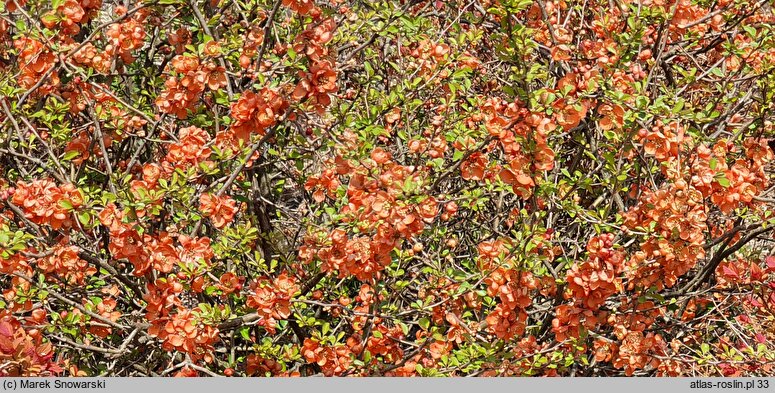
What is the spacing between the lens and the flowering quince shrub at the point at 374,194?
238 centimetres

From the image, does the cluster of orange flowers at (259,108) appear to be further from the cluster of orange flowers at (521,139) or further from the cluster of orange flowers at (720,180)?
the cluster of orange flowers at (720,180)

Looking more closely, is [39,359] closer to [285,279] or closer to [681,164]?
[285,279]

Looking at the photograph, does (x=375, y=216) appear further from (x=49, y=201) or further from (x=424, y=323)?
(x=49, y=201)

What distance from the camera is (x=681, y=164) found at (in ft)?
7.63

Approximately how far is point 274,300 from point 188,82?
2.31 ft

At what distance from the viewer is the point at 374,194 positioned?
7.88 feet

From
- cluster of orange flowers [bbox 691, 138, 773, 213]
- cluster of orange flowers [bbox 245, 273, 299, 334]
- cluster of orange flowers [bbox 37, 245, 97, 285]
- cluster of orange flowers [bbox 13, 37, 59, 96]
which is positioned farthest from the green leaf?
cluster of orange flowers [bbox 13, 37, 59, 96]

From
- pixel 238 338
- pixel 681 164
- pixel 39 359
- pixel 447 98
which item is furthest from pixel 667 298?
pixel 39 359

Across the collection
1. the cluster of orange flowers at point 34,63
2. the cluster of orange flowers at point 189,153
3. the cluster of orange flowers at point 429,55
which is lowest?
the cluster of orange flowers at point 189,153

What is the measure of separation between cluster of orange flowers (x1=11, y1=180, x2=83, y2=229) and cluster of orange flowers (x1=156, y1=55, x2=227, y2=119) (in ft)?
1.35

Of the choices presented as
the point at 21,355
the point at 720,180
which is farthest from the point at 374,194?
the point at 21,355

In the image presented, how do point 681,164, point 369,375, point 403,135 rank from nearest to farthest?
point 681,164 → point 369,375 → point 403,135

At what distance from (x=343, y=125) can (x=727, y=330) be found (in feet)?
6.11

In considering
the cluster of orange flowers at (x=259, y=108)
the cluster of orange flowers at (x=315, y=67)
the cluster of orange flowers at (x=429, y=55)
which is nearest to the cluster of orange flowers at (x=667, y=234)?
the cluster of orange flowers at (x=429, y=55)
